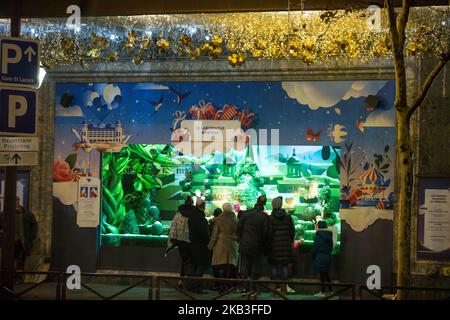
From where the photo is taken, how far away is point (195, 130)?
1662 centimetres

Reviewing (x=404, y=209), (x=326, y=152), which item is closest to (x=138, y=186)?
(x=326, y=152)

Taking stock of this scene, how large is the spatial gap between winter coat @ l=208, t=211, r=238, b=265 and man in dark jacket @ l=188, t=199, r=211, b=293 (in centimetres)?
16

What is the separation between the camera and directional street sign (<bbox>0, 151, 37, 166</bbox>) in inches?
460

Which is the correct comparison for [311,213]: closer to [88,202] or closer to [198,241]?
[198,241]

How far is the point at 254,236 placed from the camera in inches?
592

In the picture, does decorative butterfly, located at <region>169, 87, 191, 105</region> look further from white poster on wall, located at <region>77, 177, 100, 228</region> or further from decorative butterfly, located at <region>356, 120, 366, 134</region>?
decorative butterfly, located at <region>356, 120, 366, 134</region>

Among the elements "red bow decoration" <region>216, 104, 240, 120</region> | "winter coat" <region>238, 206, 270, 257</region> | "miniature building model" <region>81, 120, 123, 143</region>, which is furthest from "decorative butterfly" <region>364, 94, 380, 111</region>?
"miniature building model" <region>81, 120, 123, 143</region>

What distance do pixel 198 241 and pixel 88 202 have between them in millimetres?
2993

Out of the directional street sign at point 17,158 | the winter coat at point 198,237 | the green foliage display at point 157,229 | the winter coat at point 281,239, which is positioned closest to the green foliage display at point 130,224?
the green foliage display at point 157,229

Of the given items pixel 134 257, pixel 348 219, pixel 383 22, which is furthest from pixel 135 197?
pixel 383 22

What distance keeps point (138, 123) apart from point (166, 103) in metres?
0.73

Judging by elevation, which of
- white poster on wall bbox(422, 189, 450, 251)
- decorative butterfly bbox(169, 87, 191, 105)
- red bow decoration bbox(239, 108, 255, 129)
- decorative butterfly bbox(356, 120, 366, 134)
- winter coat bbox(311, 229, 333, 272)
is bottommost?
winter coat bbox(311, 229, 333, 272)

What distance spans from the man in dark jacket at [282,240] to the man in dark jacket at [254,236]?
171 mm

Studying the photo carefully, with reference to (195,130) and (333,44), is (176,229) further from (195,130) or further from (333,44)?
(333,44)
